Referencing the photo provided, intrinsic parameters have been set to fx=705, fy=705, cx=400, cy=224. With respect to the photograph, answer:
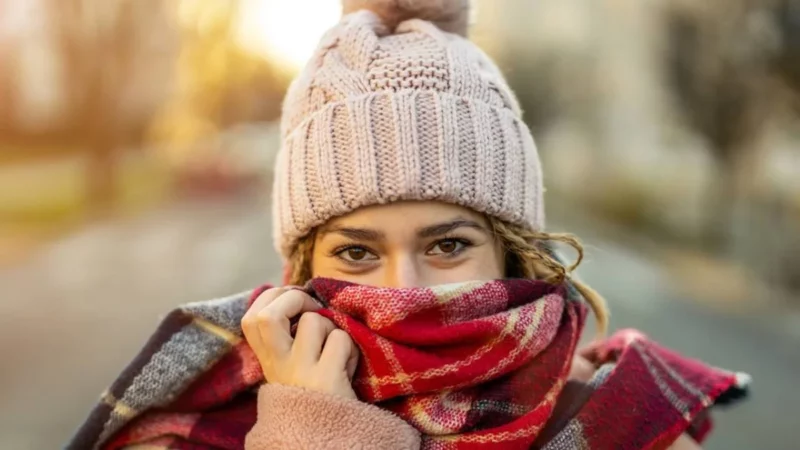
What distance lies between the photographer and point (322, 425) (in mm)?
780

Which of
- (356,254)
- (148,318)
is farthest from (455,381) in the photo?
(148,318)

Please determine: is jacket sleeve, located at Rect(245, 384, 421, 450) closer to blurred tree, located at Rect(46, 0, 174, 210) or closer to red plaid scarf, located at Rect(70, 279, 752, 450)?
red plaid scarf, located at Rect(70, 279, 752, 450)

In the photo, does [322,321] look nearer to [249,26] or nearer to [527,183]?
[527,183]

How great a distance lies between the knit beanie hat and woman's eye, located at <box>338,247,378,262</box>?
2.1 inches

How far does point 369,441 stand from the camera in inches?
31.0

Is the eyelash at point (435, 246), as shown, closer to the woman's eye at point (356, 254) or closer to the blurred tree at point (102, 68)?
the woman's eye at point (356, 254)

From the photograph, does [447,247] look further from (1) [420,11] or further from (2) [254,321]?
(1) [420,11]

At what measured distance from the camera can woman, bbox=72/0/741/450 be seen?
0.85m

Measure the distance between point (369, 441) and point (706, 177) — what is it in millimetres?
2664

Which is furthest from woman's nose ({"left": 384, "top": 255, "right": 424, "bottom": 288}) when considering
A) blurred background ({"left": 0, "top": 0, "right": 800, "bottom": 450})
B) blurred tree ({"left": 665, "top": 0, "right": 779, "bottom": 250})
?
blurred tree ({"left": 665, "top": 0, "right": 779, "bottom": 250})

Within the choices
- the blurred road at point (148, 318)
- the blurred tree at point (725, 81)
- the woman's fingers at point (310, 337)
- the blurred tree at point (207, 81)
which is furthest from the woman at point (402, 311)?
the blurred tree at point (725, 81)

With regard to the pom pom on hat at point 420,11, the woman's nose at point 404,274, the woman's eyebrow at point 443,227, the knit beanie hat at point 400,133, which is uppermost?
the pom pom on hat at point 420,11

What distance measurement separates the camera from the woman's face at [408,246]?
0.89m

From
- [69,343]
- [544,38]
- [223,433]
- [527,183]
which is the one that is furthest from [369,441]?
[544,38]
